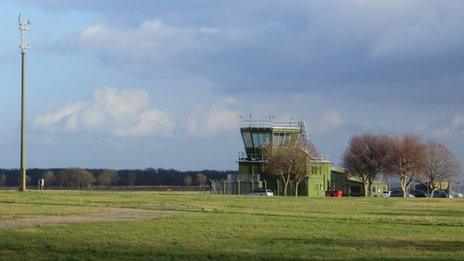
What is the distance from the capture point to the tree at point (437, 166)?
11562 cm

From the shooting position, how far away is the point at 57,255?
1717 cm

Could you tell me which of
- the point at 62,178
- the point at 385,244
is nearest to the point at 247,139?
the point at 62,178

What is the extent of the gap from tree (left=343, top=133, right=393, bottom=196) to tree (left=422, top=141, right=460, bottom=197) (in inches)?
346

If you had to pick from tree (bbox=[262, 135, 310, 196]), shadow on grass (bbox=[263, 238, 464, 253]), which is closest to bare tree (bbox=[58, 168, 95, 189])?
tree (bbox=[262, 135, 310, 196])

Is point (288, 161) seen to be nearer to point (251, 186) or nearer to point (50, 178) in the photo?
point (251, 186)

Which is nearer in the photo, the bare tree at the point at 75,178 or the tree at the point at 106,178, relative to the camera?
the bare tree at the point at 75,178

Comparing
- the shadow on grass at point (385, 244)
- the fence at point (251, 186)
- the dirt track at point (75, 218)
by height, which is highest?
the fence at point (251, 186)

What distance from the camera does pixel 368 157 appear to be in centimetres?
10981

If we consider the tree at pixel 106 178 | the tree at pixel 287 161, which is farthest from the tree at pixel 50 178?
the tree at pixel 287 161

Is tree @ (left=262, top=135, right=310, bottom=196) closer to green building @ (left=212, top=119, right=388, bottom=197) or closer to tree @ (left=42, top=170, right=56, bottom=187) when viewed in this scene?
green building @ (left=212, top=119, right=388, bottom=197)

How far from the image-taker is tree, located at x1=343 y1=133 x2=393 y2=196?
360ft

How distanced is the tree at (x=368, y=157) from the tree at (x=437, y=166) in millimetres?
8788

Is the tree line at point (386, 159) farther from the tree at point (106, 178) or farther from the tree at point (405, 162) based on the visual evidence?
the tree at point (106, 178)

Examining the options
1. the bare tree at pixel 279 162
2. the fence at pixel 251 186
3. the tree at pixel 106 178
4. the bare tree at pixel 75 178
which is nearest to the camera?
the bare tree at pixel 279 162
